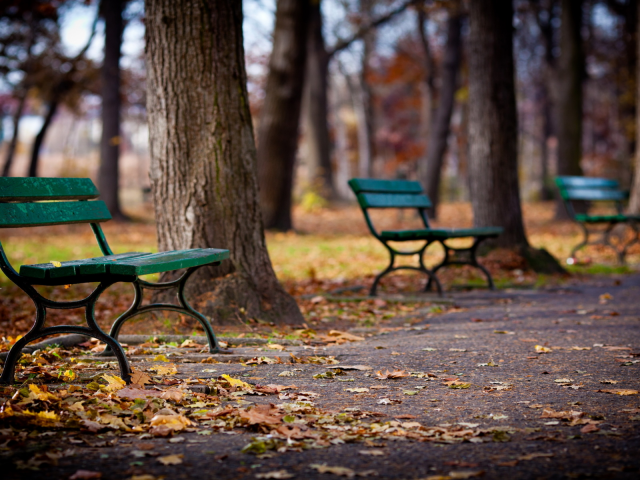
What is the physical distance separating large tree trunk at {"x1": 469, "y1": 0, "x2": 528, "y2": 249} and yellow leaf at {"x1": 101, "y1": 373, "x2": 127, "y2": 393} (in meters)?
5.60

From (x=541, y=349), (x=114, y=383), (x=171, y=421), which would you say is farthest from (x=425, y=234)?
(x=171, y=421)

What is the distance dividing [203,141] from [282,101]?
26.9ft

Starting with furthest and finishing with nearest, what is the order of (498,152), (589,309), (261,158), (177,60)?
1. (261,158)
2. (498,152)
3. (589,309)
4. (177,60)

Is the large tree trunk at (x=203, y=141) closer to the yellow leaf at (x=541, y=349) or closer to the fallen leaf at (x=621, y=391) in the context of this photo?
the yellow leaf at (x=541, y=349)

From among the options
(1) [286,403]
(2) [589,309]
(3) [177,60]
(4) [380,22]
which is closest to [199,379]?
(1) [286,403]

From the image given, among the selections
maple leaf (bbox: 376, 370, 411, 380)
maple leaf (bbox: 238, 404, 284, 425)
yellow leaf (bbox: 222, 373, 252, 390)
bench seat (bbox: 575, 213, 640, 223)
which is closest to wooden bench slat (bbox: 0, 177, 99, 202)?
yellow leaf (bbox: 222, 373, 252, 390)

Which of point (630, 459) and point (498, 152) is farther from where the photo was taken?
point (498, 152)

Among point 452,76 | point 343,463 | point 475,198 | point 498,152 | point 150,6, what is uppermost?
point 452,76

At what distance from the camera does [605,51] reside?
2555 cm

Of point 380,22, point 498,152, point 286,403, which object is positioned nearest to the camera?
point 286,403

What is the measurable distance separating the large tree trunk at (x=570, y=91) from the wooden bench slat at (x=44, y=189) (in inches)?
526

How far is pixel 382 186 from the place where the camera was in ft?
22.0

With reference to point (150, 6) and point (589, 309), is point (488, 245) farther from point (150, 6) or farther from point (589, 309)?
point (150, 6)

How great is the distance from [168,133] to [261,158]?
26.8ft
